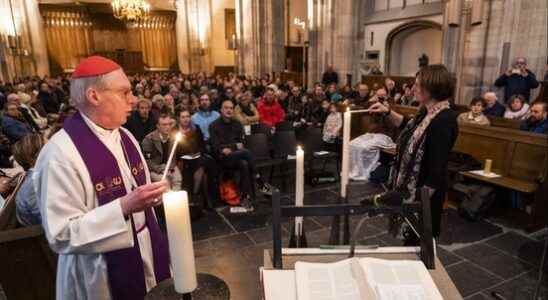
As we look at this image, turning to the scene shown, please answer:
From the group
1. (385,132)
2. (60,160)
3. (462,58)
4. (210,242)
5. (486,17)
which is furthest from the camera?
(462,58)

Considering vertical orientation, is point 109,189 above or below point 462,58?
below

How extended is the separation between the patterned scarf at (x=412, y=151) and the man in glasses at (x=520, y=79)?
5676 millimetres

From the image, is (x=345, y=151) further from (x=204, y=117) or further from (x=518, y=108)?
(x=518, y=108)

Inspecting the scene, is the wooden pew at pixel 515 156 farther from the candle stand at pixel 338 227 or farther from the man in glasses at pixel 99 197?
the man in glasses at pixel 99 197

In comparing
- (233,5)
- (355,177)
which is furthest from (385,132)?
(233,5)

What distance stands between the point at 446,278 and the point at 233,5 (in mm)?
22305

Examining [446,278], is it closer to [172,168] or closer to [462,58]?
Result: [172,168]

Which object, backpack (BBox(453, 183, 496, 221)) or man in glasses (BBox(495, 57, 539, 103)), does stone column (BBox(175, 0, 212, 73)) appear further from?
backpack (BBox(453, 183, 496, 221))

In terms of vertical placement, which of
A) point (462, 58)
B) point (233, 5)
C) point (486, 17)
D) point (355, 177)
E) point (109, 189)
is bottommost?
point (355, 177)

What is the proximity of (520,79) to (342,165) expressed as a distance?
6520 millimetres

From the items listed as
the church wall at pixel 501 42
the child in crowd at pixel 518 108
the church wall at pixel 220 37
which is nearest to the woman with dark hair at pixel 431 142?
the child in crowd at pixel 518 108

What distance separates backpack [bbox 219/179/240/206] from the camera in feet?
16.5

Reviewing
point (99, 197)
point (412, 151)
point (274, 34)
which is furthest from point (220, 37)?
point (99, 197)

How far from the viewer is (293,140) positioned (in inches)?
234
